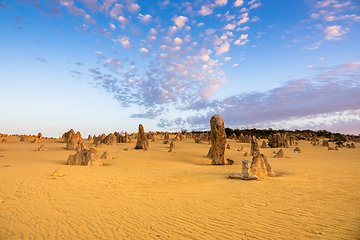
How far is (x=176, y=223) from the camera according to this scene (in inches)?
229

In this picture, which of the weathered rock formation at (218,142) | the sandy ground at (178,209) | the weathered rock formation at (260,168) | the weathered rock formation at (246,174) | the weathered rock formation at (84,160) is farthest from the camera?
the weathered rock formation at (218,142)

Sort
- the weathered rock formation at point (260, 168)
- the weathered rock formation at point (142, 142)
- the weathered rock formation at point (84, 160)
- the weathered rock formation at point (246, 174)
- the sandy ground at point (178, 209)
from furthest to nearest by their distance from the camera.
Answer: the weathered rock formation at point (142, 142)
the weathered rock formation at point (84, 160)
the weathered rock formation at point (260, 168)
the weathered rock formation at point (246, 174)
the sandy ground at point (178, 209)

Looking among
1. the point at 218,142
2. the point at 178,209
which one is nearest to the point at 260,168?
the point at 218,142

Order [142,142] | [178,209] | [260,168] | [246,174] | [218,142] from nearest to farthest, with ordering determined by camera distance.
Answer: [178,209]
[246,174]
[260,168]
[218,142]
[142,142]

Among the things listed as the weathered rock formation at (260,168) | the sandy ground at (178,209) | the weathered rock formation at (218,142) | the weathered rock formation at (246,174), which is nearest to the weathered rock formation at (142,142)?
the weathered rock formation at (218,142)

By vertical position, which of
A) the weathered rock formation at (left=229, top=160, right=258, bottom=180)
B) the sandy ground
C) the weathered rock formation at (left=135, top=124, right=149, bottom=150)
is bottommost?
the sandy ground

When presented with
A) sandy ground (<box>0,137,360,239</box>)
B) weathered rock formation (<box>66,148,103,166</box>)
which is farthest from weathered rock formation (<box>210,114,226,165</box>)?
weathered rock formation (<box>66,148,103,166</box>)

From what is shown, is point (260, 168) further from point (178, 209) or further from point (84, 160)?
point (84, 160)

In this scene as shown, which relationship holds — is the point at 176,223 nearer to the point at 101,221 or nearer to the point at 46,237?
the point at 101,221

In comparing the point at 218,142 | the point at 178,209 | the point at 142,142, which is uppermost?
the point at 218,142

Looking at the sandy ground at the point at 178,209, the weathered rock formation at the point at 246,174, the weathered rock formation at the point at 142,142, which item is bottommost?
the sandy ground at the point at 178,209

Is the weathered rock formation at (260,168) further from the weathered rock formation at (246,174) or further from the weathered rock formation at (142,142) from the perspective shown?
the weathered rock formation at (142,142)

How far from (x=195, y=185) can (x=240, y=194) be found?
2530 millimetres

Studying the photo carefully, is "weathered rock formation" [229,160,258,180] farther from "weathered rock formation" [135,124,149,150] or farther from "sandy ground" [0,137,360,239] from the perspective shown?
"weathered rock formation" [135,124,149,150]
